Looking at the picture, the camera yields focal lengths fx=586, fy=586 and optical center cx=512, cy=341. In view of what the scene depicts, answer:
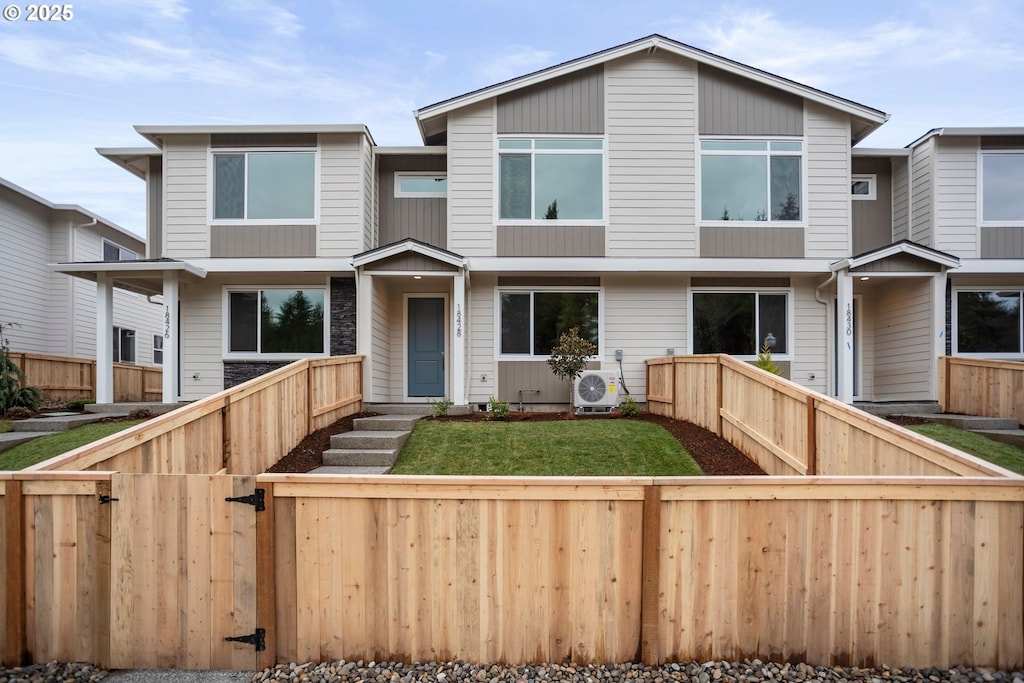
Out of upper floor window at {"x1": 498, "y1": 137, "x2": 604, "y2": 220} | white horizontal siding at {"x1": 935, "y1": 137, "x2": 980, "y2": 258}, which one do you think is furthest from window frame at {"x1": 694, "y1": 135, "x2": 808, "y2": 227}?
white horizontal siding at {"x1": 935, "y1": 137, "x2": 980, "y2": 258}

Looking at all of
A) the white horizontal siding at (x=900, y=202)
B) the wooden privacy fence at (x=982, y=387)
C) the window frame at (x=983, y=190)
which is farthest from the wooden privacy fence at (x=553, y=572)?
the window frame at (x=983, y=190)

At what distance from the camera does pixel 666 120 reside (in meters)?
12.0

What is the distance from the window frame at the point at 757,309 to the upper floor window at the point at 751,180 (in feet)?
4.68

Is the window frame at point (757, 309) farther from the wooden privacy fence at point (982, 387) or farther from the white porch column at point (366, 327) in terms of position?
the white porch column at point (366, 327)

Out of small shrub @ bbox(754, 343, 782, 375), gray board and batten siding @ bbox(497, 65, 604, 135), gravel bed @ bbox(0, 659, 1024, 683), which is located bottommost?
gravel bed @ bbox(0, 659, 1024, 683)

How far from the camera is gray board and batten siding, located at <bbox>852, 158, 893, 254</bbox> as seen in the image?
43.1 feet

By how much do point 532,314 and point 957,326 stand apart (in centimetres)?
900

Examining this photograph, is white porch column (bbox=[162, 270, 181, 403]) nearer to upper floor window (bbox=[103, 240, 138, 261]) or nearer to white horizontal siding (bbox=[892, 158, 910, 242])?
upper floor window (bbox=[103, 240, 138, 261])

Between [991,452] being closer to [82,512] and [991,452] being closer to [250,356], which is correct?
[82,512]

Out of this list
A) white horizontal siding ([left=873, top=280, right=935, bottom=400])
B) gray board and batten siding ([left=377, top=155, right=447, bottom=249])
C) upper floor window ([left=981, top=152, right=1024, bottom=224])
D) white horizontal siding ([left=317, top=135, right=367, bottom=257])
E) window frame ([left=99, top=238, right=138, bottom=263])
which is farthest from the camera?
window frame ([left=99, top=238, right=138, bottom=263])

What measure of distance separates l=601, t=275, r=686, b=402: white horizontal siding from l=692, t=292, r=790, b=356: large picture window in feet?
1.40

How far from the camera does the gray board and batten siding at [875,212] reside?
13148 mm

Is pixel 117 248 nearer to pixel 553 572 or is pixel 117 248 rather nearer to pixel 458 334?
pixel 458 334

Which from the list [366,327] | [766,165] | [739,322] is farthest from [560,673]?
[766,165]
